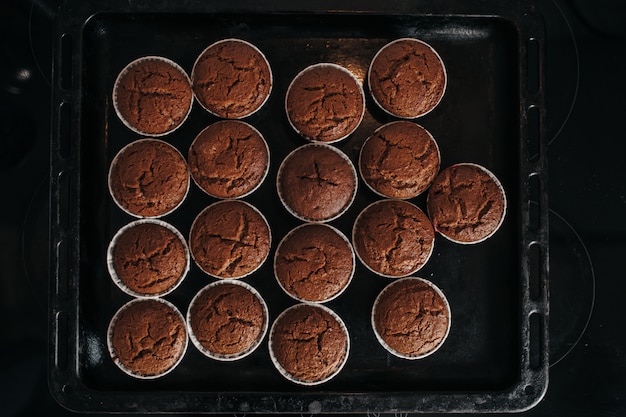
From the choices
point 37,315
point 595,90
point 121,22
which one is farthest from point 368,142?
point 37,315

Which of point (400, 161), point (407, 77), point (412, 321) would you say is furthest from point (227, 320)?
point (407, 77)

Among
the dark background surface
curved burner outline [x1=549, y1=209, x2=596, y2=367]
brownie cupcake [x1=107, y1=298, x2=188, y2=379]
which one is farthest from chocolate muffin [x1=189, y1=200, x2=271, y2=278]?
curved burner outline [x1=549, y1=209, x2=596, y2=367]

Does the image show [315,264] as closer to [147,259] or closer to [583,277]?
[147,259]

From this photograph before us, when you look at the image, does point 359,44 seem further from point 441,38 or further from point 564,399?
point 564,399

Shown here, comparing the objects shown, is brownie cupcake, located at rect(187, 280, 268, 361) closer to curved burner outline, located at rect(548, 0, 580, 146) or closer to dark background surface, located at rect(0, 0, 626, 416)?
dark background surface, located at rect(0, 0, 626, 416)

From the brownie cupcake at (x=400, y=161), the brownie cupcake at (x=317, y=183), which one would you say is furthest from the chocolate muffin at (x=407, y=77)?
the brownie cupcake at (x=317, y=183)
